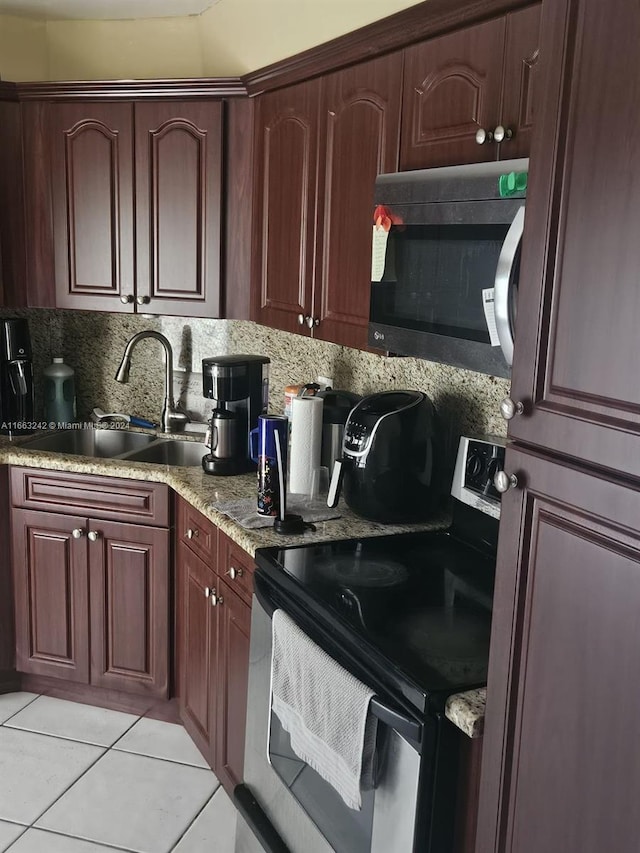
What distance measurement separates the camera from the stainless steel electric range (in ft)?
4.72

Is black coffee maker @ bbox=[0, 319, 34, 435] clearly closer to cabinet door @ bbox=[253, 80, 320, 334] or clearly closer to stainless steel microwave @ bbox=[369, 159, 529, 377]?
cabinet door @ bbox=[253, 80, 320, 334]

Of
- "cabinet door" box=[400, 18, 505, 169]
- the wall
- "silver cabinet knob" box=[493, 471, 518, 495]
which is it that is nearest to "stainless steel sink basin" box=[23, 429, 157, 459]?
the wall

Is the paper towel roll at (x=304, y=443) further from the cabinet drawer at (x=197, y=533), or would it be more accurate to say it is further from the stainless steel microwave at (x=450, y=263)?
the stainless steel microwave at (x=450, y=263)

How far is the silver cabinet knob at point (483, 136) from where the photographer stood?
66.9 inches

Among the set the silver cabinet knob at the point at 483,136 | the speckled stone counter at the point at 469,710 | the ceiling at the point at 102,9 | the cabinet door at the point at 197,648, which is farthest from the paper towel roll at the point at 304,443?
the ceiling at the point at 102,9

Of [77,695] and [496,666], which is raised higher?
[496,666]

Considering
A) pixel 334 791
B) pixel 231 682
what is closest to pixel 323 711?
pixel 334 791

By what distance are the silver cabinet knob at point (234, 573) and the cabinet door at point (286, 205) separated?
72 cm

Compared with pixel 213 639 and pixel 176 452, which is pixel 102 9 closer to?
pixel 176 452

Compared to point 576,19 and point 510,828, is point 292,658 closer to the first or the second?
point 510,828

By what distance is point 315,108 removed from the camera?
239cm

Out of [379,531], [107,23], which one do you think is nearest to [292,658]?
[379,531]

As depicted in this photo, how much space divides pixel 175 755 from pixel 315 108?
2.04 m

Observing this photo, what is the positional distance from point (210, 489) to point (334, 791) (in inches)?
43.6
